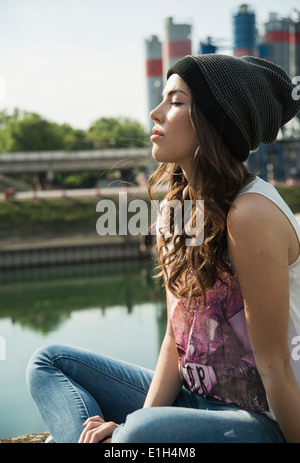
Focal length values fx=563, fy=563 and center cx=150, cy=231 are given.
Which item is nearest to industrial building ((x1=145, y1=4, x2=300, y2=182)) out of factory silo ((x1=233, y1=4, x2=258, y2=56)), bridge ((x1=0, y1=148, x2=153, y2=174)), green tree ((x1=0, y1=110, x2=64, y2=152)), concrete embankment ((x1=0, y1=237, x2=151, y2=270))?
factory silo ((x1=233, y1=4, x2=258, y2=56))

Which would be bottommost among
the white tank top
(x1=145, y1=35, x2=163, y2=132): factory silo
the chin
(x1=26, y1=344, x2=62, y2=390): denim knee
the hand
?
the hand

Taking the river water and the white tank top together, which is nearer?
the white tank top

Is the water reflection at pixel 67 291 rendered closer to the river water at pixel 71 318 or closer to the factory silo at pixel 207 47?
the river water at pixel 71 318

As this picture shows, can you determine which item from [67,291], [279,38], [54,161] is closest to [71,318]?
[67,291]

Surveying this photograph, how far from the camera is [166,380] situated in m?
1.09

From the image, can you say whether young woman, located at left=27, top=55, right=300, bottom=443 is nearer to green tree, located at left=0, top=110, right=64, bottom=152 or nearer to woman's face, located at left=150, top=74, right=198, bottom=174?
woman's face, located at left=150, top=74, right=198, bottom=174

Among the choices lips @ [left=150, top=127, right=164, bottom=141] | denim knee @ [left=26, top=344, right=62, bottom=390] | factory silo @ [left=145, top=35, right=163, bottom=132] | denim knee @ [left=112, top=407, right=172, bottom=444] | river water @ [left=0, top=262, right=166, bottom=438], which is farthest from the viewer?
factory silo @ [left=145, top=35, right=163, bottom=132]

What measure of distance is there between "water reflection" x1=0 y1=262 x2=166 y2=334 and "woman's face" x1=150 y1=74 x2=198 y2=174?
23.5ft

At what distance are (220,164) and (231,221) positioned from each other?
0.13 m

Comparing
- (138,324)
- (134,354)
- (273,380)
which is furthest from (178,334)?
(138,324)

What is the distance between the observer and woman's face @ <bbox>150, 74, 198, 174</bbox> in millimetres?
1034

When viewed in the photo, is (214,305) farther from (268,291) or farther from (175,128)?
(175,128)

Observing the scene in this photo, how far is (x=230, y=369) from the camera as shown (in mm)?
970

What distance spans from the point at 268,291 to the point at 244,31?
625 inches
